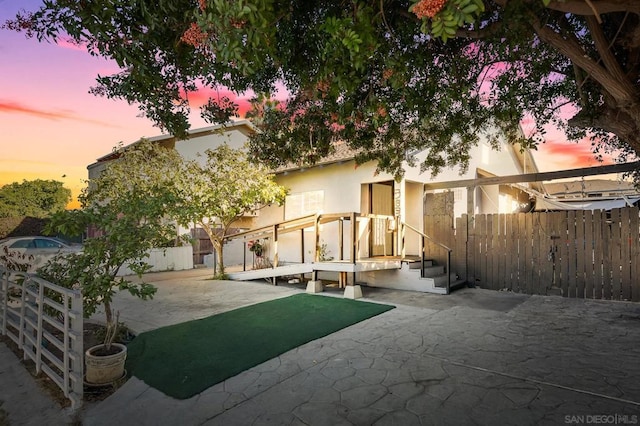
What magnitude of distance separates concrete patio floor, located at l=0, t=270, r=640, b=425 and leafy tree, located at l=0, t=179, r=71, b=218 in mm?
35428

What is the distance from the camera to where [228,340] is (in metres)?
5.07

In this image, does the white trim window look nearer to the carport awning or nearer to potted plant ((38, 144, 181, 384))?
potted plant ((38, 144, 181, 384))

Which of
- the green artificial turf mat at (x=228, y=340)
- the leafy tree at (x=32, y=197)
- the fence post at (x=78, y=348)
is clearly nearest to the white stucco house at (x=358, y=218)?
the green artificial turf mat at (x=228, y=340)

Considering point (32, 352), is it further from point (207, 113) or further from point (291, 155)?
point (291, 155)

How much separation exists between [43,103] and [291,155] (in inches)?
262

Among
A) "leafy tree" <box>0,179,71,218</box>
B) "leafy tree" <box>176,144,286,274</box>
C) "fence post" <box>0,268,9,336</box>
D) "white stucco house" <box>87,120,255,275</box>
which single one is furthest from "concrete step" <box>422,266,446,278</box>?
"leafy tree" <box>0,179,71,218</box>

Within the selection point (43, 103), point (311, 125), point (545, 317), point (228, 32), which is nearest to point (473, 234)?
point (545, 317)

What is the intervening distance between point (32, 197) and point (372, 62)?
41.2m

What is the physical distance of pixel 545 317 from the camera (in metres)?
6.06

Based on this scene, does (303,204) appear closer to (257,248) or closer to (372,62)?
(257,248)

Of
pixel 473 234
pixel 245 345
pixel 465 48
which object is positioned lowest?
pixel 245 345

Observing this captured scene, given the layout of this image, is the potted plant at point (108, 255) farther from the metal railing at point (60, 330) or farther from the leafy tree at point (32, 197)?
the leafy tree at point (32, 197)

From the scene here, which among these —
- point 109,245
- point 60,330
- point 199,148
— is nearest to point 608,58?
point 109,245

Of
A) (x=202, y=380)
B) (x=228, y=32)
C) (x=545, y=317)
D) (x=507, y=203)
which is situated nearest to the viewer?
(x=228, y=32)
